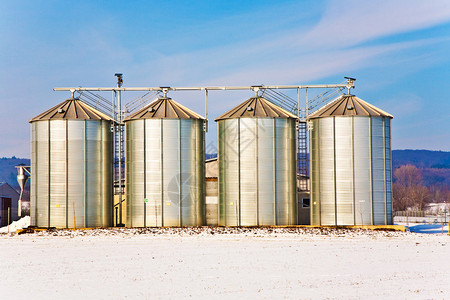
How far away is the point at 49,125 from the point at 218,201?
18448 mm

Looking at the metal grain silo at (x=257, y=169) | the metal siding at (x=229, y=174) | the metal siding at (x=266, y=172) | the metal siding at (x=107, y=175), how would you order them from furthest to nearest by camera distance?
1. the metal siding at (x=107, y=175)
2. the metal siding at (x=229, y=174)
3. the metal grain silo at (x=257, y=169)
4. the metal siding at (x=266, y=172)

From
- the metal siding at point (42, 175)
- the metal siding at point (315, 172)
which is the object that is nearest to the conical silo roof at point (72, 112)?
the metal siding at point (42, 175)

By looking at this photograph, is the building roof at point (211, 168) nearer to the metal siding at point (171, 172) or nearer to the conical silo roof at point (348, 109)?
the metal siding at point (171, 172)

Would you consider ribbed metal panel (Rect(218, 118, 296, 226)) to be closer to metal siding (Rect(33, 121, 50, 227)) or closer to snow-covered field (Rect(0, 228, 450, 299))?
snow-covered field (Rect(0, 228, 450, 299))

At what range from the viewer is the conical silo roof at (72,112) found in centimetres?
5981

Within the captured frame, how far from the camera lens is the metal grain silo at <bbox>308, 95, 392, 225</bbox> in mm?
56969

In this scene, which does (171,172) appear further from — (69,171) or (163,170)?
(69,171)

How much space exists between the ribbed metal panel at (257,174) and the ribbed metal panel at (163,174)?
299cm

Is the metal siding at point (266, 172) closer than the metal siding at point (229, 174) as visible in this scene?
Yes

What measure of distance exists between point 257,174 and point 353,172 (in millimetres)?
9149

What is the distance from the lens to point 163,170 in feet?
190

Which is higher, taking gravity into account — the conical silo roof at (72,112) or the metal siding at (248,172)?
the conical silo roof at (72,112)

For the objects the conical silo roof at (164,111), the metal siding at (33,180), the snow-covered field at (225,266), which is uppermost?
the conical silo roof at (164,111)

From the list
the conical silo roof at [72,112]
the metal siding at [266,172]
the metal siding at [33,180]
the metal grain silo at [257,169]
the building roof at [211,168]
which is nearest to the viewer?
the metal siding at [266,172]
